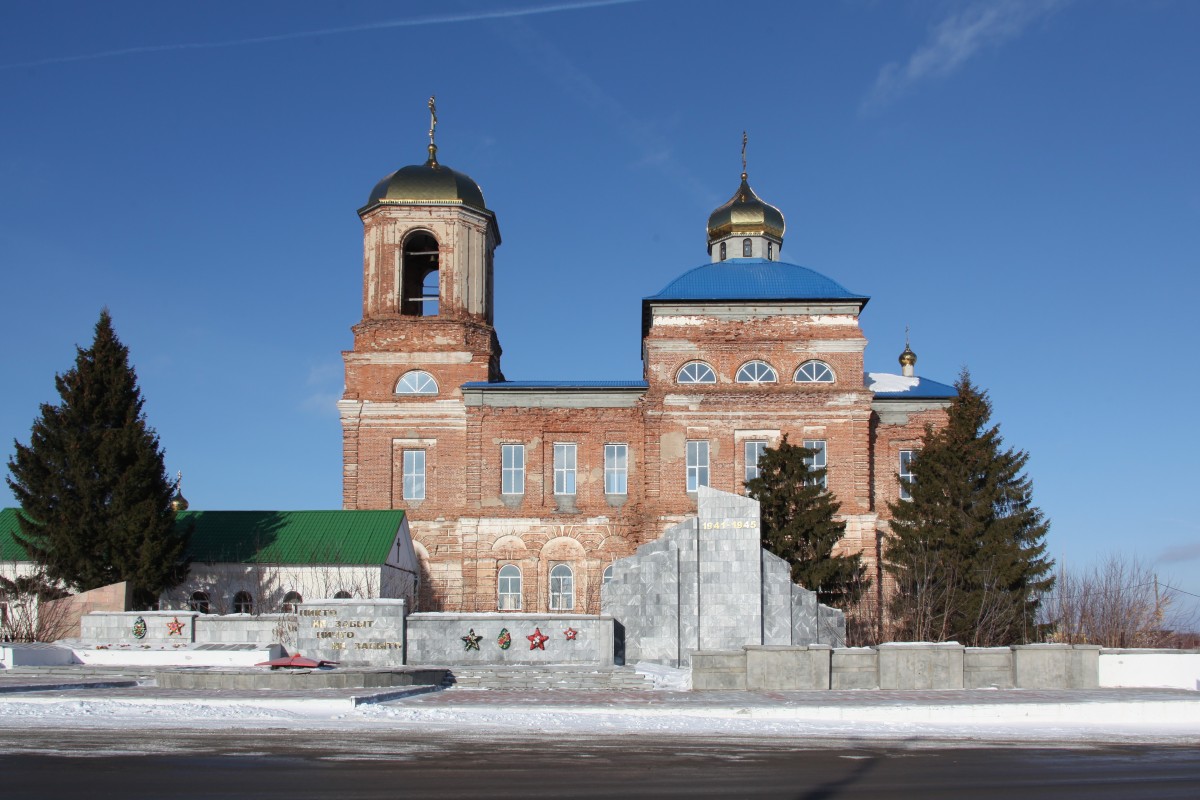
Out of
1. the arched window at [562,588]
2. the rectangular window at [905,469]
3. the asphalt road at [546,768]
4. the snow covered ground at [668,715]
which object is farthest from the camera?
the rectangular window at [905,469]

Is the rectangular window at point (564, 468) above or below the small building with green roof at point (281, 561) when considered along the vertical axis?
above

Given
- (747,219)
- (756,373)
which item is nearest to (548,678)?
(756,373)

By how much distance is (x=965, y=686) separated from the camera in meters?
21.6

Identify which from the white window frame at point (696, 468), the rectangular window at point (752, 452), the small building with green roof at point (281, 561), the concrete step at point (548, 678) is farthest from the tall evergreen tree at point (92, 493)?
the rectangular window at point (752, 452)

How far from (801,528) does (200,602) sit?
17576mm

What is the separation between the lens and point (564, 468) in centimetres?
4134

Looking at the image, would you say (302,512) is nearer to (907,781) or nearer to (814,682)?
(814,682)

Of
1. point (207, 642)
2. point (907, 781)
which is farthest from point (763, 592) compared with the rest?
point (907, 781)

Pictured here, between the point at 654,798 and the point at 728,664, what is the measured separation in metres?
11.0

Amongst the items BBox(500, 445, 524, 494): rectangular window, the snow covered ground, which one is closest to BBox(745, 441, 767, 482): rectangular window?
BBox(500, 445, 524, 494): rectangular window

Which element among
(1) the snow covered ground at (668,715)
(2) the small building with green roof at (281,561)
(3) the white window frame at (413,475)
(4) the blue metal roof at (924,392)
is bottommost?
(1) the snow covered ground at (668,715)

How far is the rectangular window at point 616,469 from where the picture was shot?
41.2 metres

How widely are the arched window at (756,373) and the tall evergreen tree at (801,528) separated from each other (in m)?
7.90

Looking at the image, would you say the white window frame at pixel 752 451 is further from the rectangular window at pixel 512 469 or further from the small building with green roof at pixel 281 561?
the small building with green roof at pixel 281 561
